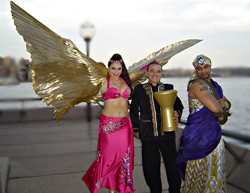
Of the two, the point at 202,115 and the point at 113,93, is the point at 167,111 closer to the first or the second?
the point at 202,115

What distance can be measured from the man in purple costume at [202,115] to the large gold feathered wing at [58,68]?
1.15m

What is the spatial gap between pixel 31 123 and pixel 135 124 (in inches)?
280

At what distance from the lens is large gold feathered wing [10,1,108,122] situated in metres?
2.95

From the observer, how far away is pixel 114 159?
10.7ft

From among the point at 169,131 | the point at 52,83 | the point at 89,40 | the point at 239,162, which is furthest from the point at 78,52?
the point at 89,40

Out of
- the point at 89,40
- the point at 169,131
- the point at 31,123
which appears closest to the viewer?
the point at 169,131

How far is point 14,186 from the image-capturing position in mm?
3730

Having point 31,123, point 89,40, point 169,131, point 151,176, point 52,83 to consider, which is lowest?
point 31,123

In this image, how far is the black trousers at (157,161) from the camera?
3045 mm

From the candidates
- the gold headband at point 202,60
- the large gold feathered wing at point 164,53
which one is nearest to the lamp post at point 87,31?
the large gold feathered wing at point 164,53

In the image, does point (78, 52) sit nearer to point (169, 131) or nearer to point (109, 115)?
point (109, 115)

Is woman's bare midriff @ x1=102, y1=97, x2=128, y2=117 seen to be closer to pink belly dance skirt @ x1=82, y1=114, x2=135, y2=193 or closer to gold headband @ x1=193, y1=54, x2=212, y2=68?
pink belly dance skirt @ x1=82, y1=114, x2=135, y2=193

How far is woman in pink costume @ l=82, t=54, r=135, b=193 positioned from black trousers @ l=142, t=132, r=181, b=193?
0.31 metres

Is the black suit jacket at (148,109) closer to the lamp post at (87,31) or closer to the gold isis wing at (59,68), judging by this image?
the gold isis wing at (59,68)
